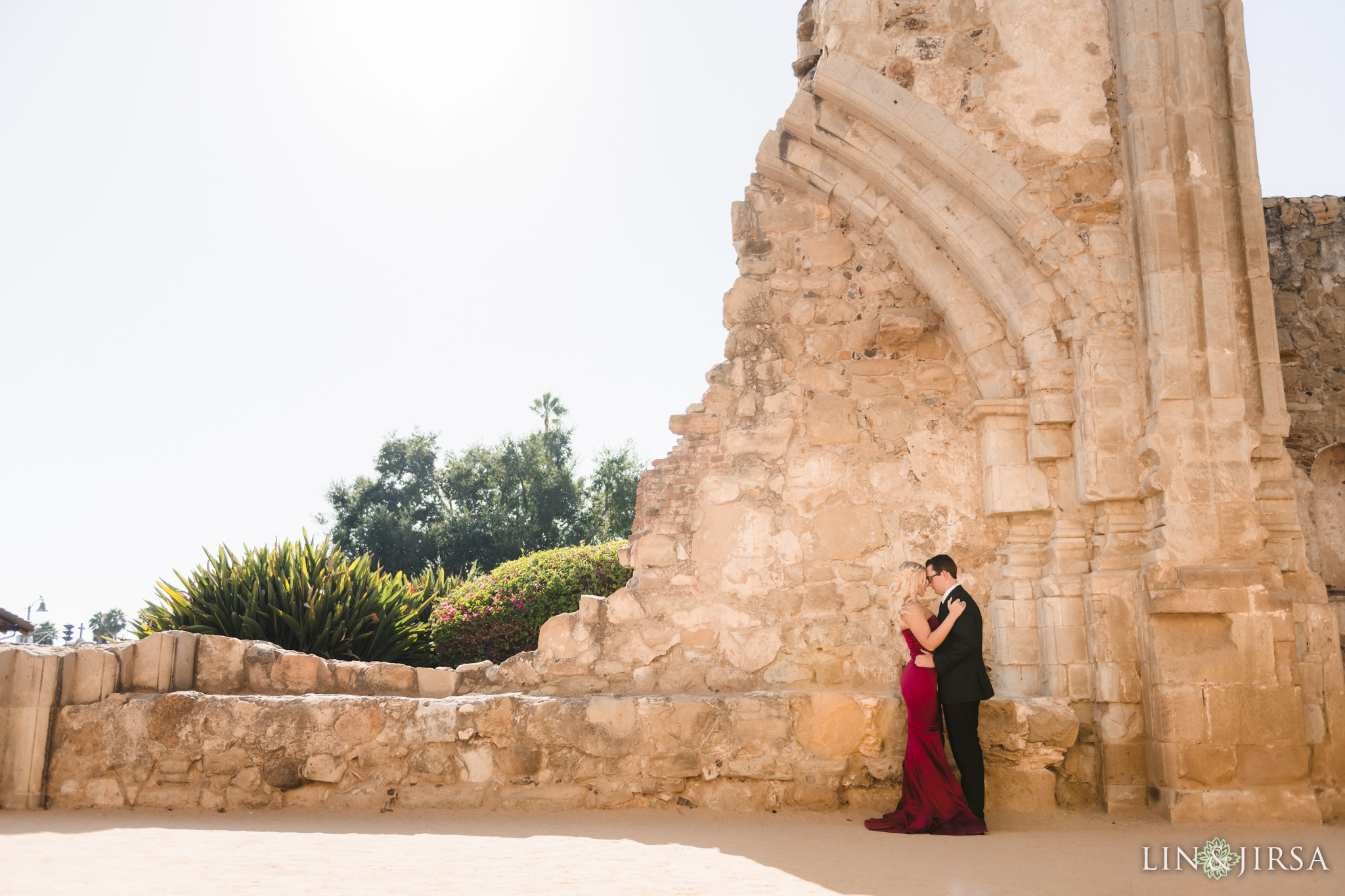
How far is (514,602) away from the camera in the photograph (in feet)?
25.7

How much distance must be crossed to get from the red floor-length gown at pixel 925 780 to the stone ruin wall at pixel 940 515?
242 mm

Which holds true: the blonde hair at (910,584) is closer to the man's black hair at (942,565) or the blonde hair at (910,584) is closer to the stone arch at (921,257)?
the man's black hair at (942,565)

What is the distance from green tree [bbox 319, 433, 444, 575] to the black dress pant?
1603 centimetres

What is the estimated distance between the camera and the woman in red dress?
4.23 meters

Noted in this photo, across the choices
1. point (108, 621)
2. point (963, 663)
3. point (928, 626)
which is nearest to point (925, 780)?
point (963, 663)

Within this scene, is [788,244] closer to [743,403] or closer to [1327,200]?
[743,403]

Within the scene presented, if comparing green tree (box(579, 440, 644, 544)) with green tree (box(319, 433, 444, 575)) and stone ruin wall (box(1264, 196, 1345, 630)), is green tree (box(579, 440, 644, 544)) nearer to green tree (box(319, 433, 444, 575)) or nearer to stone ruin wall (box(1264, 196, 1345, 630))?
green tree (box(319, 433, 444, 575))

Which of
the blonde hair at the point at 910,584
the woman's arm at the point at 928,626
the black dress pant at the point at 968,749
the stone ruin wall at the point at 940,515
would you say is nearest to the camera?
the black dress pant at the point at 968,749

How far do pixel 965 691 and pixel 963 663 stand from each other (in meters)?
0.13

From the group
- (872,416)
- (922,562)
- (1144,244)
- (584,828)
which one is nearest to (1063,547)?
(922,562)

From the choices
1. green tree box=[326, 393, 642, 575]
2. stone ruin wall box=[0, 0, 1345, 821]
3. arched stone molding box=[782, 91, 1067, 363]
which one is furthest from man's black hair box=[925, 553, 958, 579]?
green tree box=[326, 393, 642, 575]

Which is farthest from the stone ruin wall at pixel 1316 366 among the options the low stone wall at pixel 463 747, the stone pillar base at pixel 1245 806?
the low stone wall at pixel 463 747

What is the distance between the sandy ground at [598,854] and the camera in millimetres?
3189

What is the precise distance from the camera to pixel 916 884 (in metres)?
3.27
